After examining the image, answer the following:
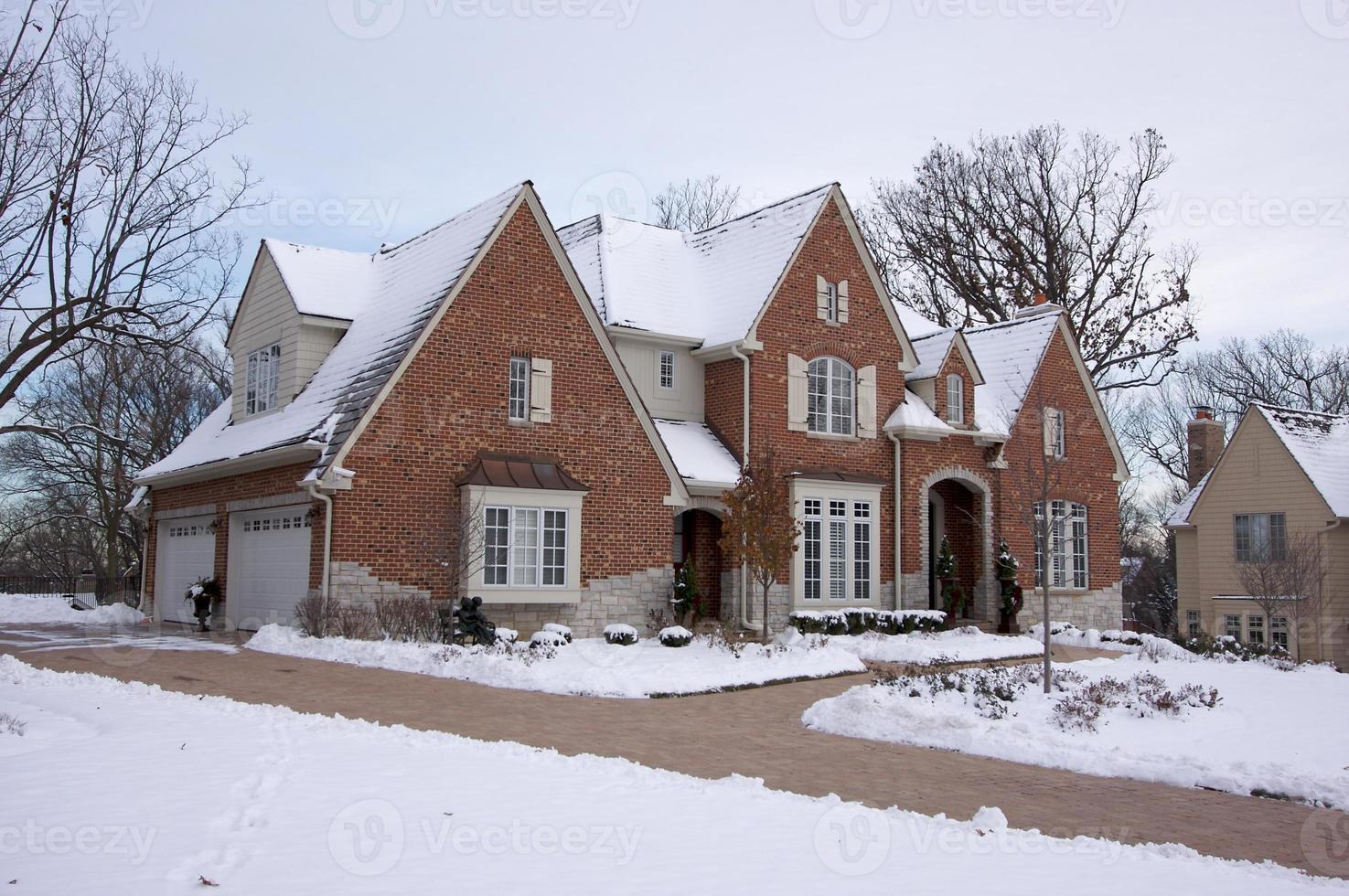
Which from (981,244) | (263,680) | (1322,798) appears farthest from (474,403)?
(981,244)

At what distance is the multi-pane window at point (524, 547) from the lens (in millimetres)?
19203

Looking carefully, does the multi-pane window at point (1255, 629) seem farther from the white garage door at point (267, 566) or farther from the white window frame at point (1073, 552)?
the white garage door at point (267, 566)

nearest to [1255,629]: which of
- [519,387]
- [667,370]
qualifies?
[667,370]

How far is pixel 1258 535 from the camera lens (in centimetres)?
3130

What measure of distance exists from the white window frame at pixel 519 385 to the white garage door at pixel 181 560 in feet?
20.9

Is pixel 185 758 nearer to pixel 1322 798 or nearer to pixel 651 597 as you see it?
pixel 1322 798

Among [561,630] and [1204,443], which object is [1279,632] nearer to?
[1204,443]

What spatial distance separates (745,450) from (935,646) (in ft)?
17.8

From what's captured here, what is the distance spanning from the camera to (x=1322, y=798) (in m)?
9.00

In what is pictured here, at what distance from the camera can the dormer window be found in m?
22.0

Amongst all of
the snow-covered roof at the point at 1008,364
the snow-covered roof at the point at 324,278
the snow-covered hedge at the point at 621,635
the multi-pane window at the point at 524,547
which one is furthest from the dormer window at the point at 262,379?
the snow-covered roof at the point at 1008,364

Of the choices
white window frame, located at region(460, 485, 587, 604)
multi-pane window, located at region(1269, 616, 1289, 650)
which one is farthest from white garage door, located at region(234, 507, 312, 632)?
multi-pane window, located at region(1269, 616, 1289, 650)

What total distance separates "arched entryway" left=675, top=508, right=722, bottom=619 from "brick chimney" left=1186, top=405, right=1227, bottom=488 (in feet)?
60.8

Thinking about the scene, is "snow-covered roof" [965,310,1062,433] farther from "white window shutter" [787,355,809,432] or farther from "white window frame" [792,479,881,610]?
"white window shutter" [787,355,809,432]
